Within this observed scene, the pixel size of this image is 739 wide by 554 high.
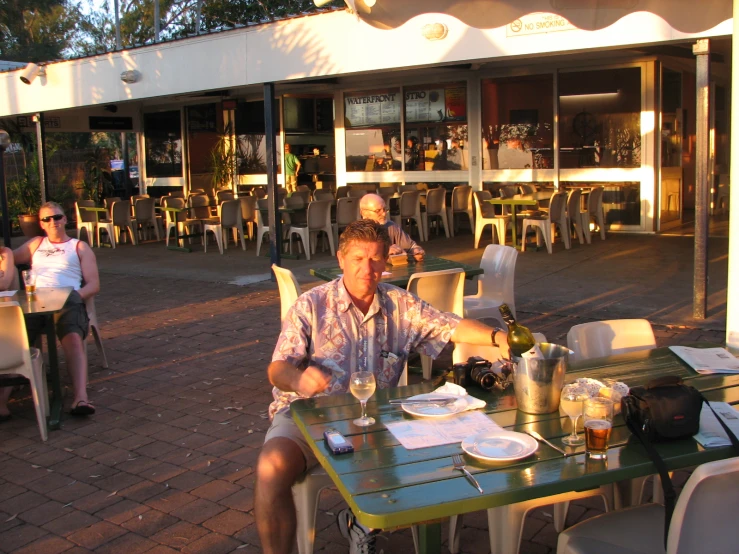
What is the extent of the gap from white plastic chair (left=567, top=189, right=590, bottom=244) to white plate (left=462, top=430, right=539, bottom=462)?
9.30m

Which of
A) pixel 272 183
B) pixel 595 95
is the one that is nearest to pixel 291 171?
pixel 272 183

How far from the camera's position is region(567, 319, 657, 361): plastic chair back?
3.39m

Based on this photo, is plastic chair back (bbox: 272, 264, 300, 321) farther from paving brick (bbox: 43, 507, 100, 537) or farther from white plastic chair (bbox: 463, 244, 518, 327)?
paving brick (bbox: 43, 507, 100, 537)

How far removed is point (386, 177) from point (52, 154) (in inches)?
414

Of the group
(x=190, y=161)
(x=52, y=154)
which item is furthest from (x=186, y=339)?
(x=52, y=154)

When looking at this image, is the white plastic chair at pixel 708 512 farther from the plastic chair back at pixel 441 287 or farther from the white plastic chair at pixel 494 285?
the white plastic chair at pixel 494 285

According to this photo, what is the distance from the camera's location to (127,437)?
447cm

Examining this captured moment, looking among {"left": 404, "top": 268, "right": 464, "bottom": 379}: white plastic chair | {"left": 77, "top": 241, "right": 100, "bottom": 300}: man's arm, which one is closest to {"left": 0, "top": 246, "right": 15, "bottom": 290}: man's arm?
{"left": 77, "top": 241, "right": 100, "bottom": 300}: man's arm

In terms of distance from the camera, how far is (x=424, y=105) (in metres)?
14.1

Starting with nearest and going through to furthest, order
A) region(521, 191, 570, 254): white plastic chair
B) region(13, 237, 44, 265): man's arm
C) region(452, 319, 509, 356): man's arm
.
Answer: region(452, 319, 509, 356): man's arm < region(13, 237, 44, 265): man's arm < region(521, 191, 570, 254): white plastic chair

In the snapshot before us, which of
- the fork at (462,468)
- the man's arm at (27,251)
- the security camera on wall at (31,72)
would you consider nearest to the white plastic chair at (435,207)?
the security camera on wall at (31,72)

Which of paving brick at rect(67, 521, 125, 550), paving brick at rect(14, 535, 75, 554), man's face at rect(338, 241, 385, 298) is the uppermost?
man's face at rect(338, 241, 385, 298)

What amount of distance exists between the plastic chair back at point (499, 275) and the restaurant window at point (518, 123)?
24.2 ft

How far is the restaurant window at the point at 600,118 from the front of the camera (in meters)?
12.2
